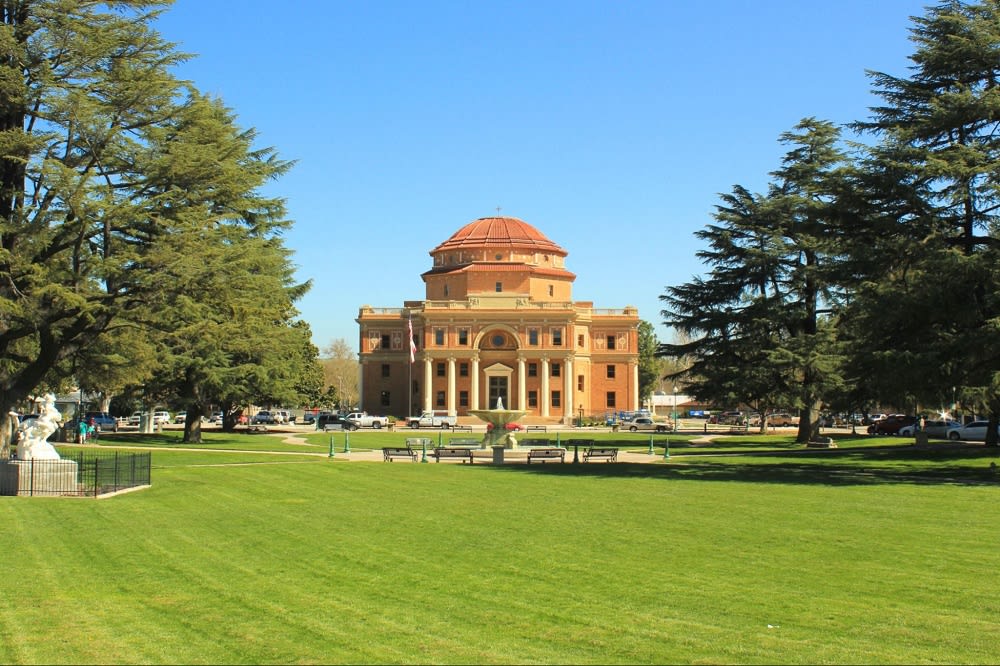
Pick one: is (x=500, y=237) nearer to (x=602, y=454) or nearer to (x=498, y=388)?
(x=498, y=388)

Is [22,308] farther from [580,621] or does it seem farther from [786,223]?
[786,223]

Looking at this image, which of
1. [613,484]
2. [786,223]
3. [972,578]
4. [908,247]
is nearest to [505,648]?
[972,578]

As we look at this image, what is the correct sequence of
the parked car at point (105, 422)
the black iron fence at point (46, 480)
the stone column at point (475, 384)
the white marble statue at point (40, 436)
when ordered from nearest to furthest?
the black iron fence at point (46, 480)
the white marble statue at point (40, 436)
the parked car at point (105, 422)
the stone column at point (475, 384)

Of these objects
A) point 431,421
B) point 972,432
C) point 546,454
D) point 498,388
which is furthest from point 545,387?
point 546,454

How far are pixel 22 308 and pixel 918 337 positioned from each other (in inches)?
1077

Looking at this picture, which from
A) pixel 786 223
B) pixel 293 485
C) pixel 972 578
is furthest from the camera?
pixel 786 223

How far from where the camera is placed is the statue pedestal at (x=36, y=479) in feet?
78.8

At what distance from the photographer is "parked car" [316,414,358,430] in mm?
77000

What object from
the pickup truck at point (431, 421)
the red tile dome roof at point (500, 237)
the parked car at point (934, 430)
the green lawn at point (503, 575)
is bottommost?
the green lawn at point (503, 575)

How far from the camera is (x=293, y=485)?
27.8 metres

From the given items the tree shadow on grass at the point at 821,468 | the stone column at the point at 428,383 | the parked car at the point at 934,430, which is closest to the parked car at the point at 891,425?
the parked car at the point at 934,430

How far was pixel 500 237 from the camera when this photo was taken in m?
101

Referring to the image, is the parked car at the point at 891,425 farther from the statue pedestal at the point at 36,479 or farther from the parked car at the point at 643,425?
the statue pedestal at the point at 36,479

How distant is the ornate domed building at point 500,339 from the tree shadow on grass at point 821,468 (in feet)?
164
